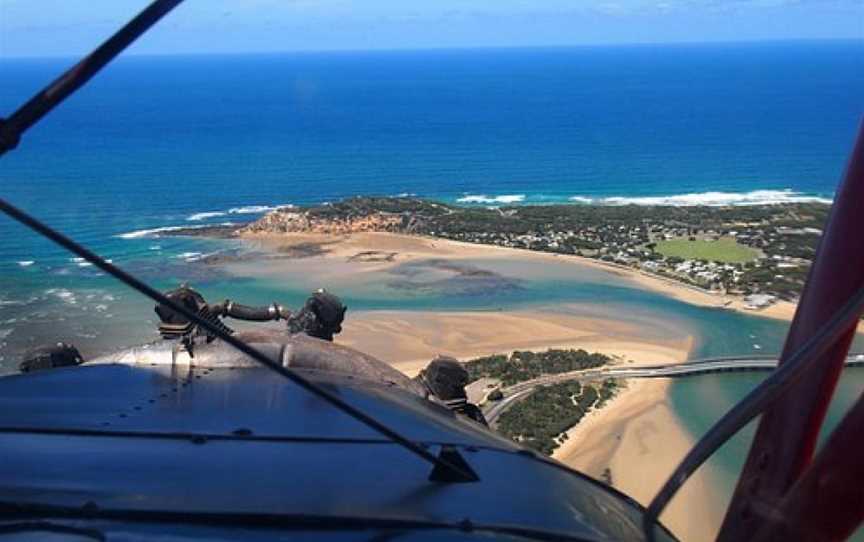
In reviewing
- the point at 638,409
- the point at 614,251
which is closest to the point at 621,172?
the point at 614,251

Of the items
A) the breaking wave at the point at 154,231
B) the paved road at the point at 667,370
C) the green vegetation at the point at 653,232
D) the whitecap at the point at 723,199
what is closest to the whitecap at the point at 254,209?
the green vegetation at the point at 653,232

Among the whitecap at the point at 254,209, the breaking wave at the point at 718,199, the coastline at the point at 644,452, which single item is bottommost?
the coastline at the point at 644,452

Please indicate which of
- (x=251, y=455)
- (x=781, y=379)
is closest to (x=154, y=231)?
(x=251, y=455)

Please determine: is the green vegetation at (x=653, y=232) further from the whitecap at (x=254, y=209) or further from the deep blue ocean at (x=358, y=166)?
the deep blue ocean at (x=358, y=166)

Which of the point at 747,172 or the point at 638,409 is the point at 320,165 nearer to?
the point at 747,172

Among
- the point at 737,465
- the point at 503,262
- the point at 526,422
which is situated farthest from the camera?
the point at 503,262

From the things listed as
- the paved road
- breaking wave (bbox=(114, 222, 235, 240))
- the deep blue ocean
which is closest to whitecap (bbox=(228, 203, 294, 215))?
the deep blue ocean

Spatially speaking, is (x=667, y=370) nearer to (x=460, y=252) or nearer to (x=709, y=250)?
(x=460, y=252)
